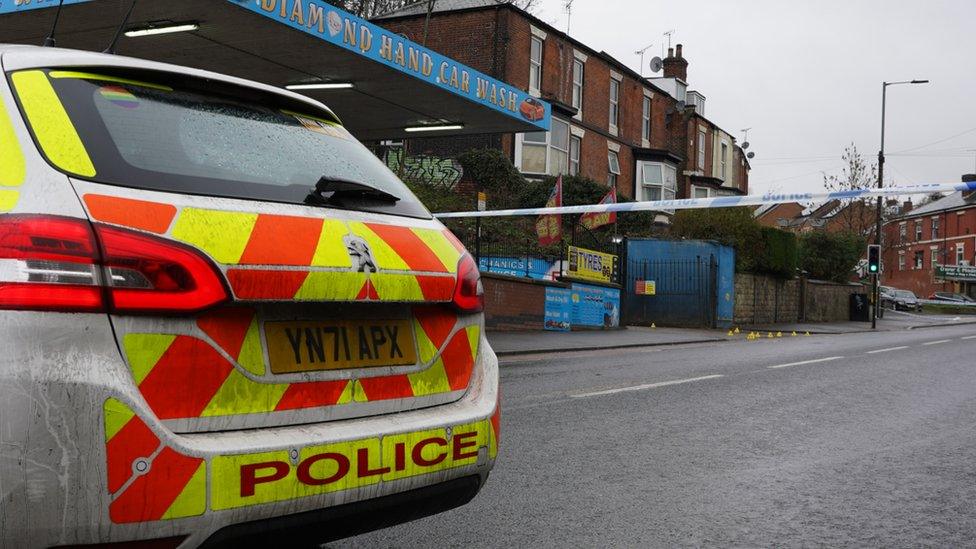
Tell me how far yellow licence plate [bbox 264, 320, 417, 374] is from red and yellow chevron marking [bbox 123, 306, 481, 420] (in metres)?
0.05

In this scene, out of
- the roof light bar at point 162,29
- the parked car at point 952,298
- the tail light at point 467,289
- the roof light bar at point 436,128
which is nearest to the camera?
the tail light at point 467,289

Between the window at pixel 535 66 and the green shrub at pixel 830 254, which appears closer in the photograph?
the window at pixel 535 66

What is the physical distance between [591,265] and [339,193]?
71.5 ft

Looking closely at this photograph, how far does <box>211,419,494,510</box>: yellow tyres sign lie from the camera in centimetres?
224

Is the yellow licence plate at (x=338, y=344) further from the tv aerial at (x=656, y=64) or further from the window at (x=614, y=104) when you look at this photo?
the tv aerial at (x=656, y=64)

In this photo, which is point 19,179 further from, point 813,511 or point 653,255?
point 653,255

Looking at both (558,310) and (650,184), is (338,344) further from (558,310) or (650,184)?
(650,184)

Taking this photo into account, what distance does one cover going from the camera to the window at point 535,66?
1292 inches

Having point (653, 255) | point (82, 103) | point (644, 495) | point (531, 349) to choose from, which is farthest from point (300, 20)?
point (653, 255)

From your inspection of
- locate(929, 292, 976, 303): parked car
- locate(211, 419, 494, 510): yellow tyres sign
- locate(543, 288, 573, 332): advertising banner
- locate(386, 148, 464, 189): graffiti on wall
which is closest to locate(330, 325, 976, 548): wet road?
locate(211, 419, 494, 510): yellow tyres sign

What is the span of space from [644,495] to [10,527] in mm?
3399

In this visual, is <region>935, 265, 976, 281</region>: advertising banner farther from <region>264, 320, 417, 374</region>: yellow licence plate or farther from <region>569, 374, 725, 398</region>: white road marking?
<region>264, 320, 417, 374</region>: yellow licence plate

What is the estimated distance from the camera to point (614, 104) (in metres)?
38.8

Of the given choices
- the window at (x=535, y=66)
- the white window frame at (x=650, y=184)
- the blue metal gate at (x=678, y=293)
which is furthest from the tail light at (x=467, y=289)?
the white window frame at (x=650, y=184)
